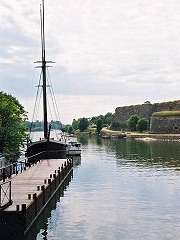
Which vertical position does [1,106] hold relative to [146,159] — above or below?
above

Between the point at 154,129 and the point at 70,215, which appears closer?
the point at 70,215

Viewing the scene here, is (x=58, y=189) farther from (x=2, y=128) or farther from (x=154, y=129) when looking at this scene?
(x=154, y=129)

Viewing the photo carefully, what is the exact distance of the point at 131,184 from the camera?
30641 mm

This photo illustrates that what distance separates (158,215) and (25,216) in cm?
766

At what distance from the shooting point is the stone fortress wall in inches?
4531

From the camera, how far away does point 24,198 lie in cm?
1941

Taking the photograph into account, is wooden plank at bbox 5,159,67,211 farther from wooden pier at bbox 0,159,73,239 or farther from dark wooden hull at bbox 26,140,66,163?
dark wooden hull at bbox 26,140,66,163

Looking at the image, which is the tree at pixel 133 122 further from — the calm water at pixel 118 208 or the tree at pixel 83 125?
the calm water at pixel 118 208

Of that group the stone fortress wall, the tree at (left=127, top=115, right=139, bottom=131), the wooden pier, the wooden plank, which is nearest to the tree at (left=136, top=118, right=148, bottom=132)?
the tree at (left=127, top=115, right=139, bottom=131)

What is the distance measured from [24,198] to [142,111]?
11961cm

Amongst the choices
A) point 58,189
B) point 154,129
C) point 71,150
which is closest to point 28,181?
point 58,189

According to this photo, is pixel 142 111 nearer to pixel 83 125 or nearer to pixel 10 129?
pixel 83 125

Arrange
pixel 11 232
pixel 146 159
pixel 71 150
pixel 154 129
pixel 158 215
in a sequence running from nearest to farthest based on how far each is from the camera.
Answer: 1. pixel 11 232
2. pixel 158 215
3. pixel 146 159
4. pixel 71 150
5. pixel 154 129

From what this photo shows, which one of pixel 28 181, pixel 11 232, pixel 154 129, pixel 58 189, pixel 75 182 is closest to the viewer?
pixel 11 232
